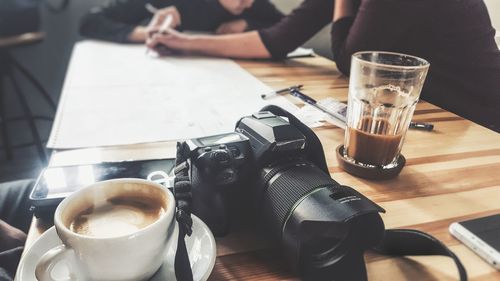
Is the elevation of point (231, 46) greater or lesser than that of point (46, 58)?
greater

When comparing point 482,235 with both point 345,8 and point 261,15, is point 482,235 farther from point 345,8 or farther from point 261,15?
point 261,15

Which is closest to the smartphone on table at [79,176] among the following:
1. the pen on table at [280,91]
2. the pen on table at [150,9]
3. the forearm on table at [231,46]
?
the pen on table at [280,91]

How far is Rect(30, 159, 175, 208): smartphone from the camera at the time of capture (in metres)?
0.42

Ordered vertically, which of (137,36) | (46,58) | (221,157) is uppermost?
(221,157)

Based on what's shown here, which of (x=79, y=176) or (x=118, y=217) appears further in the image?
(x=79, y=176)

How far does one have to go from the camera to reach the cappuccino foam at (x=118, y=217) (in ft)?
1.09

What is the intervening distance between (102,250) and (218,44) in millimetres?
895

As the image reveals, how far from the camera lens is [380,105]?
57 cm

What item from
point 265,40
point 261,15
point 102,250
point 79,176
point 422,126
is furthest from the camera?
point 261,15

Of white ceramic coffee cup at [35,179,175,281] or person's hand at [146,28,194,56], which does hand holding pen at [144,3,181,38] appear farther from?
white ceramic coffee cup at [35,179,175,281]

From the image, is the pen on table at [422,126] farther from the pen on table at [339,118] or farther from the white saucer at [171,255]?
the white saucer at [171,255]

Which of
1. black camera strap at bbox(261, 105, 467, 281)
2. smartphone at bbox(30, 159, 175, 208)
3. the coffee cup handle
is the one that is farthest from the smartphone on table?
black camera strap at bbox(261, 105, 467, 281)

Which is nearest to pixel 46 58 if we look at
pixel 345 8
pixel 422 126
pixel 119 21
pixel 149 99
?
pixel 119 21

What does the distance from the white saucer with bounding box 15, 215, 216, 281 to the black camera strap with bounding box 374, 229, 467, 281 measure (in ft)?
0.52
